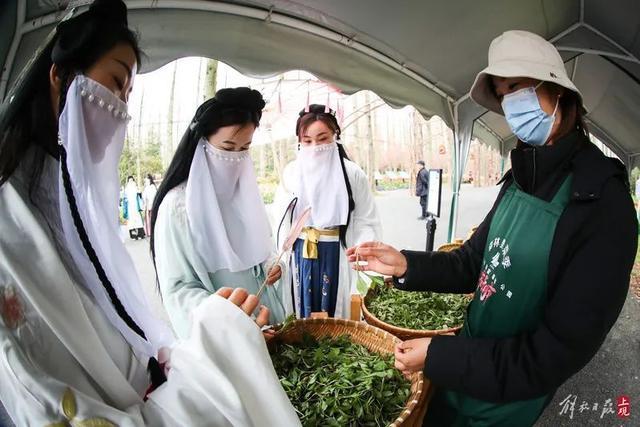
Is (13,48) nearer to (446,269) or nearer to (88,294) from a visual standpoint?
(88,294)

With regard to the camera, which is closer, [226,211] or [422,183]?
[226,211]

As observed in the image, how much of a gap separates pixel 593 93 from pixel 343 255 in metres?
3.74

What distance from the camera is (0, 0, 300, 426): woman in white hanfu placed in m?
0.55

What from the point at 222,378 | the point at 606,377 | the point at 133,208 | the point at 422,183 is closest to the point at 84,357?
the point at 222,378

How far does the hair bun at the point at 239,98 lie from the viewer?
163 cm

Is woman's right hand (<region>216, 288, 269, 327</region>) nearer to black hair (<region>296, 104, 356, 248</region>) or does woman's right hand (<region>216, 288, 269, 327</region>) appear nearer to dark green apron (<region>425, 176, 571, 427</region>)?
dark green apron (<region>425, 176, 571, 427</region>)

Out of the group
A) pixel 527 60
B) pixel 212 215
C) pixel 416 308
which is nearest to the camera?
pixel 527 60

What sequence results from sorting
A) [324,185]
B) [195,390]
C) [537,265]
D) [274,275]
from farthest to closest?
[324,185] → [274,275] → [537,265] → [195,390]

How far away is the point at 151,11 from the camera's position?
68.8 inches

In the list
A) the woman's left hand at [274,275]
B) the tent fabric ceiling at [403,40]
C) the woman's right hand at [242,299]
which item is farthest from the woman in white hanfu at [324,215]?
the woman's right hand at [242,299]

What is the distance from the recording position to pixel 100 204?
78cm

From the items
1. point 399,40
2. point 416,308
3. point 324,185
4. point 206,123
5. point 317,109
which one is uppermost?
point 399,40

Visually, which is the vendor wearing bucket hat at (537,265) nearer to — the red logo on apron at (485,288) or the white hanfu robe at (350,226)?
the red logo on apron at (485,288)

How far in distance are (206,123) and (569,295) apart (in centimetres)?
154
